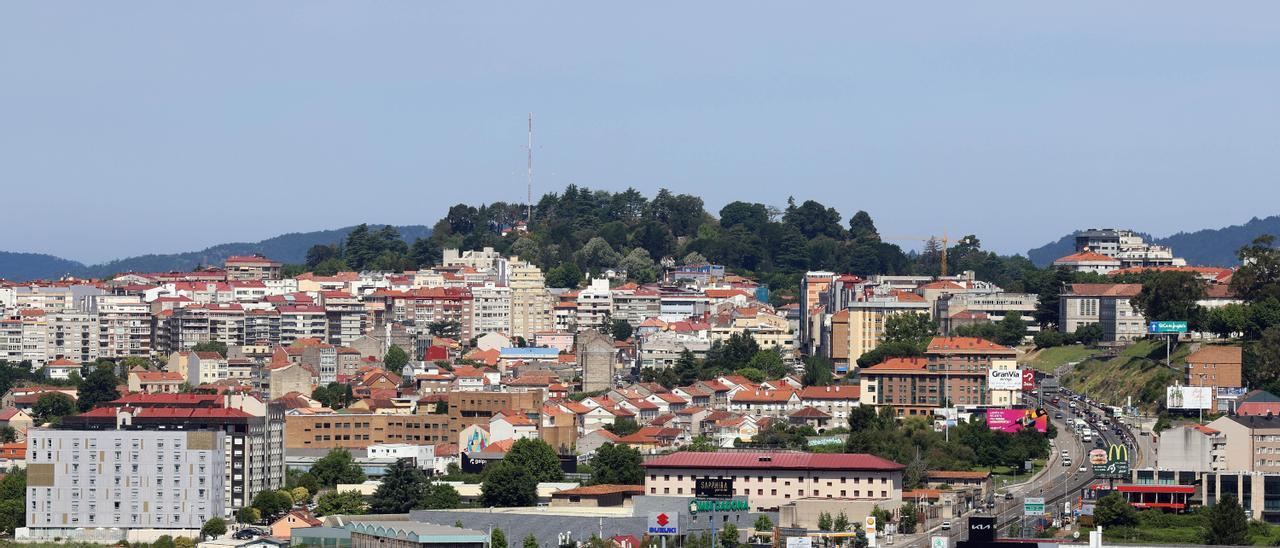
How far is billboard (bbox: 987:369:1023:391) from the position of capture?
95875mm

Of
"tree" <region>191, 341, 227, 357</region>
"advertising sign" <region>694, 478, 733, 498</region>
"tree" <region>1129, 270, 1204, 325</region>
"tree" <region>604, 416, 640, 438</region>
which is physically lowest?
"advertising sign" <region>694, 478, 733, 498</region>

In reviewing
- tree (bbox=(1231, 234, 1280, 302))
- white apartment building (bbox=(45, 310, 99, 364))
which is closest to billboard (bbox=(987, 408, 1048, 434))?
tree (bbox=(1231, 234, 1280, 302))

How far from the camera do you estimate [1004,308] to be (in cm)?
11919

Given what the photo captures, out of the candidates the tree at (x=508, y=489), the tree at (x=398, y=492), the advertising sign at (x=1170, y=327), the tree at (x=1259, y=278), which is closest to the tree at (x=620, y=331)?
the tree at (x=1259, y=278)

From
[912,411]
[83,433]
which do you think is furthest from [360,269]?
[83,433]

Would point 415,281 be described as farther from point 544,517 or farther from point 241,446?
point 544,517

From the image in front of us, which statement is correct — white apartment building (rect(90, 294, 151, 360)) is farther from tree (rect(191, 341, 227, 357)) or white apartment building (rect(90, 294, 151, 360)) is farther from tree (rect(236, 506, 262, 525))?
tree (rect(236, 506, 262, 525))

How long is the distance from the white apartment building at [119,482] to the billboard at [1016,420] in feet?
91.2

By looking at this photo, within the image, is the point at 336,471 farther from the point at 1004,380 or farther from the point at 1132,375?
the point at 1132,375

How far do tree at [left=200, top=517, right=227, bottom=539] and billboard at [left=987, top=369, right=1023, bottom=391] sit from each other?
32519 mm

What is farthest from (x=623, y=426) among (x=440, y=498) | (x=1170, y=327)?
(x=1170, y=327)

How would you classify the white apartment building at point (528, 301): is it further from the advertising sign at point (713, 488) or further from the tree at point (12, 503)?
the advertising sign at point (713, 488)

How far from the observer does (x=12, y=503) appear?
8125 cm

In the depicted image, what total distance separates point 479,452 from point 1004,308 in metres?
36.1
